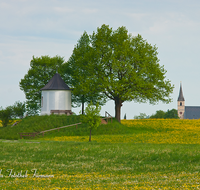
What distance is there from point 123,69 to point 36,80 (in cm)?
2520

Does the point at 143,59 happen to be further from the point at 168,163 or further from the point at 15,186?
the point at 15,186

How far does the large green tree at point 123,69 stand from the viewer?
47.6 meters

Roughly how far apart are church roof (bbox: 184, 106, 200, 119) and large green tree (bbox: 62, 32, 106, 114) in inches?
4078

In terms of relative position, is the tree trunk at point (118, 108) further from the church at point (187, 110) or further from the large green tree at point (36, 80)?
the church at point (187, 110)

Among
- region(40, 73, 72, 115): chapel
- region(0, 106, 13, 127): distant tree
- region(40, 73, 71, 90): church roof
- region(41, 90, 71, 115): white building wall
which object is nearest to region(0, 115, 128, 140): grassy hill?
region(40, 73, 72, 115): chapel

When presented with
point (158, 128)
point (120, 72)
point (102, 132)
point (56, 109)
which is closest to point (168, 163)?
point (102, 132)

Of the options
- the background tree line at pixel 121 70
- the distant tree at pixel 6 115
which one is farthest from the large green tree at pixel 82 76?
the distant tree at pixel 6 115

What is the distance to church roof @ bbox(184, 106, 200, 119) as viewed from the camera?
151 metres

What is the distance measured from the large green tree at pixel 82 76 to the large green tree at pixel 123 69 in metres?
0.45

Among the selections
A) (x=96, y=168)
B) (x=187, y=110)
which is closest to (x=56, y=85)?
(x=96, y=168)

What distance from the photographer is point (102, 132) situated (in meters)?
42.4

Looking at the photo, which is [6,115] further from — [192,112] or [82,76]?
[192,112]

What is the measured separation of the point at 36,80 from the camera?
2549 inches

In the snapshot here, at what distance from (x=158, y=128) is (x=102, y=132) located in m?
10.6
